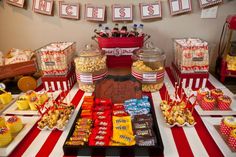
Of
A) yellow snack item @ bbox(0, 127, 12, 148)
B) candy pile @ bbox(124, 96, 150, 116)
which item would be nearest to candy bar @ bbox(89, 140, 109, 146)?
candy pile @ bbox(124, 96, 150, 116)

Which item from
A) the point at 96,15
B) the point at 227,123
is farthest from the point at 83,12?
the point at 227,123

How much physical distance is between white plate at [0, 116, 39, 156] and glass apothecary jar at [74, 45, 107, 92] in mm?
359

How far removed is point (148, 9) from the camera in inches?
57.2

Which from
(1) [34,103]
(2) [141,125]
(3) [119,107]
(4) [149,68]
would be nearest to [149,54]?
(4) [149,68]

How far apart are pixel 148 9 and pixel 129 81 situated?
64 cm

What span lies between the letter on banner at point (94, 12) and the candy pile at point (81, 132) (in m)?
0.84

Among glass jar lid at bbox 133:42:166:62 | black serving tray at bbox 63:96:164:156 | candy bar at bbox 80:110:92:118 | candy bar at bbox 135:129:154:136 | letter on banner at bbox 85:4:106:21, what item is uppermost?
letter on banner at bbox 85:4:106:21

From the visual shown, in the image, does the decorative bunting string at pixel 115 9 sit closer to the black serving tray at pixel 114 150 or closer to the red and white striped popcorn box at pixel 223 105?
the red and white striped popcorn box at pixel 223 105

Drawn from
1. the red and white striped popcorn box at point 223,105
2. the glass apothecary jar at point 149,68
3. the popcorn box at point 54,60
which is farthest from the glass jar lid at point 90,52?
the red and white striped popcorn box at point 223,105

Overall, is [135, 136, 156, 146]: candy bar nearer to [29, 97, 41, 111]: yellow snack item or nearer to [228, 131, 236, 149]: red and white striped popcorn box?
[228, 131, 236, 149]: red and white striped popcorn box

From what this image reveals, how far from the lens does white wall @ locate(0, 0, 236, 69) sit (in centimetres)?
148

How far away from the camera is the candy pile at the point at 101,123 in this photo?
809 mm

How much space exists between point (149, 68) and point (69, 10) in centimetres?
76

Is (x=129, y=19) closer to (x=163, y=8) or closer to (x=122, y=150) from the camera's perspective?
(x=163, y=8)
